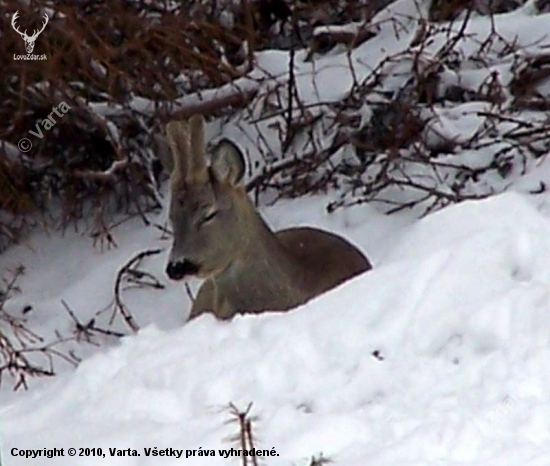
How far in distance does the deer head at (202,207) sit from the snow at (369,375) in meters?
0.85

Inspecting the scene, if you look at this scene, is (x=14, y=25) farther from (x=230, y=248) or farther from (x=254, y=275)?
(x=254, y=275)

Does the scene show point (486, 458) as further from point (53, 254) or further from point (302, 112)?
point (53, 254)

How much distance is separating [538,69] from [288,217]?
153 cm

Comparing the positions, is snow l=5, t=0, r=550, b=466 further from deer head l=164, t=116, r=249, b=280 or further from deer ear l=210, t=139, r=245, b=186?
deer ear l=210, t=139, r=245, b=186

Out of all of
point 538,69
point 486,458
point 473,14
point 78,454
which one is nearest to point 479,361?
point 486,458

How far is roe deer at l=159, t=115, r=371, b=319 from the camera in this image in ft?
19.5

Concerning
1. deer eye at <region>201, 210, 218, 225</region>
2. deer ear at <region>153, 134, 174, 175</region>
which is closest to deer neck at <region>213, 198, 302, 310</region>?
deer eye at <region>201, 210, 218, 225</region>

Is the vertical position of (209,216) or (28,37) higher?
(28,37)

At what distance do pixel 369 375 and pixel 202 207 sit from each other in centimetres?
185

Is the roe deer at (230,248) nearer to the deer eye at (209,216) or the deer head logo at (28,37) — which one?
the deer eye at (209,216)

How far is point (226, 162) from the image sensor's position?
19.8 ft

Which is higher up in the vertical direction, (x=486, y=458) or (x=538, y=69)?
(x=538, y=69)

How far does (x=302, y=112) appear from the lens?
7312 mm

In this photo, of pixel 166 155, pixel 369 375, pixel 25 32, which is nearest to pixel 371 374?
pixel 369 375
